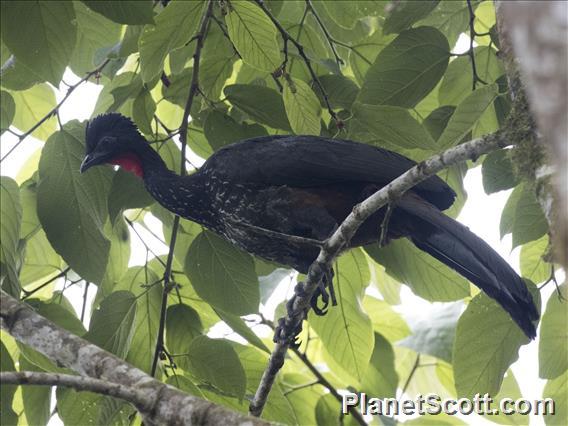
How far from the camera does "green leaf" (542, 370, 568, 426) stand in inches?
128

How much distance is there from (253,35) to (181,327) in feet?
4.34

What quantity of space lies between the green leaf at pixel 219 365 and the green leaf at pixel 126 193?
660mm

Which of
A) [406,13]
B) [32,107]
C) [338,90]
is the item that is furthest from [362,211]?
[32,107]

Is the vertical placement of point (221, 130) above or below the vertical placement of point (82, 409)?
above

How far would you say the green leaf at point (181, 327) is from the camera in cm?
344

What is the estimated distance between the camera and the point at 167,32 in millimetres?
2744

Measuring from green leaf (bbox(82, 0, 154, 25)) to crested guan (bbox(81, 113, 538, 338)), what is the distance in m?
1.01

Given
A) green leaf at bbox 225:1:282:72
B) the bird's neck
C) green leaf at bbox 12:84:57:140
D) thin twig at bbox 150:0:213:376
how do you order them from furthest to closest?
green leaf at bbox 12:84:57:140, the bird's neck, thin twig at bbox 150:0:213:376, green leaf at bbox 225:1:282:72

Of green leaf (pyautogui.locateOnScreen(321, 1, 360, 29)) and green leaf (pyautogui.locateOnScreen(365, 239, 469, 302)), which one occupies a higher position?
green leaf (pyautogui.locateOnScreen(321, 1, 360, 29))

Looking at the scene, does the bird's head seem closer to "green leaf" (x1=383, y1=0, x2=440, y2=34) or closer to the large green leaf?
the large green leaf

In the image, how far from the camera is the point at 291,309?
3.10 metres

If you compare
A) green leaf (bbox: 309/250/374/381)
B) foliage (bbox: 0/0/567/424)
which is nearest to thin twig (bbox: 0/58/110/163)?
foliage (bbox: 0/0/567/424)

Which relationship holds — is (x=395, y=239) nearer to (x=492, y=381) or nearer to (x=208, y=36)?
(x=492, y=381)

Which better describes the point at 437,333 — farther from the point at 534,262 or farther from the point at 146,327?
the point at 146,327
